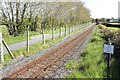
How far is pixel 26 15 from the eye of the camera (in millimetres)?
35469

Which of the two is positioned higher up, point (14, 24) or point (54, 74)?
point (14, 24)

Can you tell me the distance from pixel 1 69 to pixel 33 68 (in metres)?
1.73

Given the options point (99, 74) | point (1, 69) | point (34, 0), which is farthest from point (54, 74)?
point (34, 0)

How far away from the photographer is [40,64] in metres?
13.7

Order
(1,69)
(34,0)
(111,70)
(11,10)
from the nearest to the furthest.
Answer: (111,70), (1,69), (34,0), (11,10)

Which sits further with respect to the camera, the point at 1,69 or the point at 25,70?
the point at 1,69

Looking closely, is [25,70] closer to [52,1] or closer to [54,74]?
[54,74]

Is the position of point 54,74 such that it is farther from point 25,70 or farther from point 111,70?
point 111,70

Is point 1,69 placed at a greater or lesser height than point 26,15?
lesser

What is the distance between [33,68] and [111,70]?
4.06 meters

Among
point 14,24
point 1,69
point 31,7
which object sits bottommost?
point 1,69

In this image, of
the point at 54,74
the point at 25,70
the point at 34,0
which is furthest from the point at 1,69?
the point at 34,0

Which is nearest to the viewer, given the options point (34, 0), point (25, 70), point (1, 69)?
point (25, 70)

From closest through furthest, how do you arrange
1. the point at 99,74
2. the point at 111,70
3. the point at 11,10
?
1. the point at 99,74
2. the point at 111,70
3. the point at 11,10
